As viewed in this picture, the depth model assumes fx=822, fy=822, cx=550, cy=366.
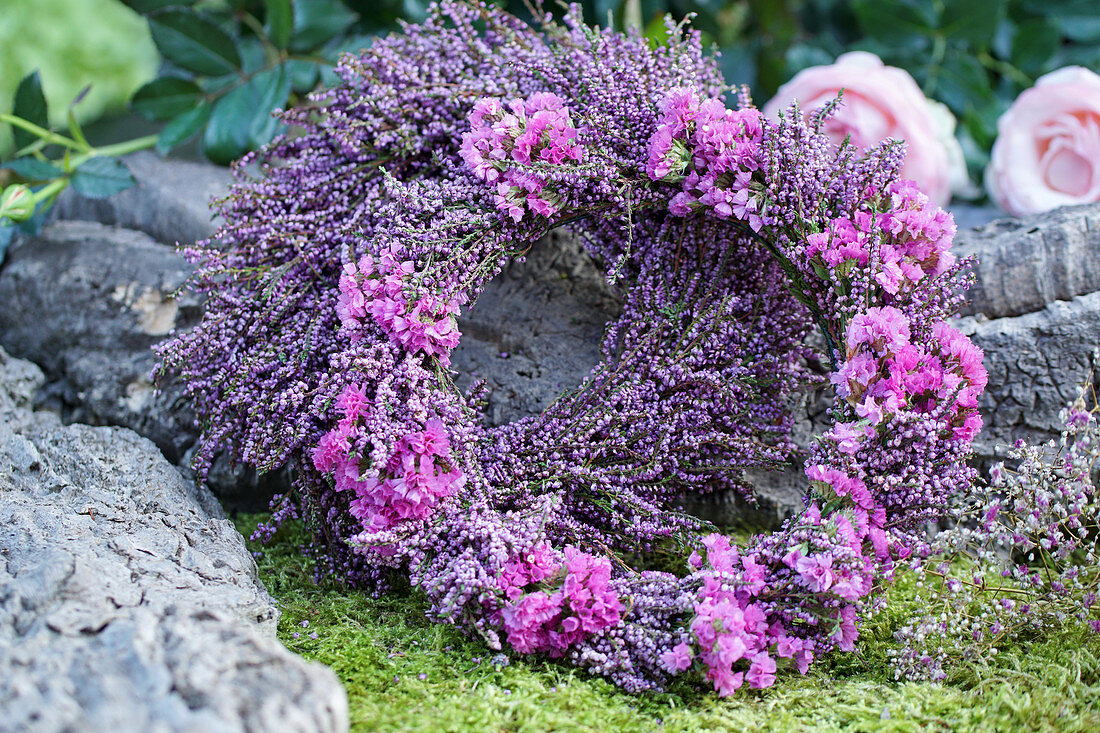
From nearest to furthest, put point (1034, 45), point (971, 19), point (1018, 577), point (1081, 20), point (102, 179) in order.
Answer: point (1018, 577) → point (102, 179) → point (971, 19) → point (1034, 45) → point (1081, 20)

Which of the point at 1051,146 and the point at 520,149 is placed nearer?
the point at 520,149

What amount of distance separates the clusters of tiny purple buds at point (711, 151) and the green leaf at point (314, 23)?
1312 millimetres

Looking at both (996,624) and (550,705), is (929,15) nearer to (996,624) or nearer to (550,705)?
(996,624)

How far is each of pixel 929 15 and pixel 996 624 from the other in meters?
1.95

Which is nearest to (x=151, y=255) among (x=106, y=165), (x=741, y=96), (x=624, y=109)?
(x=106, y=165)

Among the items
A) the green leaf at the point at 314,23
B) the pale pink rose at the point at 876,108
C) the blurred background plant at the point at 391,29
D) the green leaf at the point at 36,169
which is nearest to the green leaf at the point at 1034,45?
the blurred background plant at the point at 391,29

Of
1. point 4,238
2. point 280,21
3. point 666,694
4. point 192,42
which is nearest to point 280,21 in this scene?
point 280,21

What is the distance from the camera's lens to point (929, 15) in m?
2.58

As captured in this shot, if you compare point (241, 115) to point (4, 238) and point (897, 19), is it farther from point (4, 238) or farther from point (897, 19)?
point (897, 19)

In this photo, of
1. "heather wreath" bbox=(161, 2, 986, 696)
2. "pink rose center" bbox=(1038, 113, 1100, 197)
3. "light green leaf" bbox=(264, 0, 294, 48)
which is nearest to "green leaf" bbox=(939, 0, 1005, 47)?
"pink rose center" bbox=(1038, 113, 1100, 197)

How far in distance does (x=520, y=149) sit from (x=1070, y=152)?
1.68 meters

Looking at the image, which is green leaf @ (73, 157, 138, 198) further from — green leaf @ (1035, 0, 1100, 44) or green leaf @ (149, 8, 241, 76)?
green leaf @ (1035, 0, 1100, 44)

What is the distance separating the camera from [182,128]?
237cm

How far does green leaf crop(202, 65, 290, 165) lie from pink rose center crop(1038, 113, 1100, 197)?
213cm
